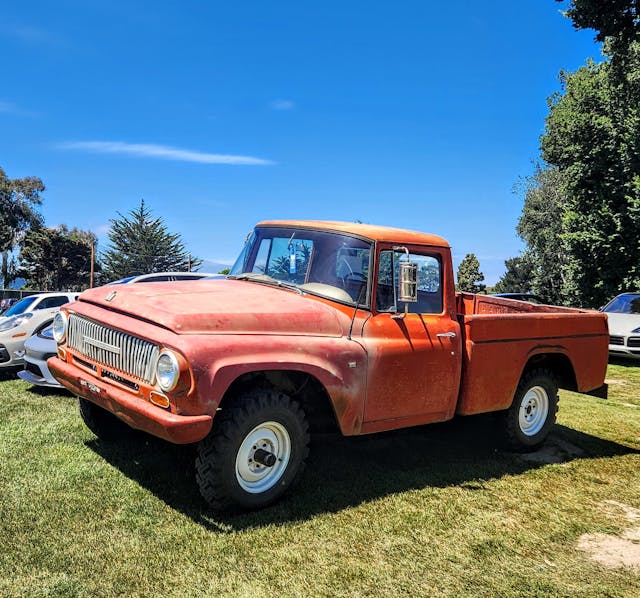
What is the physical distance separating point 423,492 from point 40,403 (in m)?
4.95

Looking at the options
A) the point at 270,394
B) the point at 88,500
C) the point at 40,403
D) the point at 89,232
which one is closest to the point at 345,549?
the point at 270,394

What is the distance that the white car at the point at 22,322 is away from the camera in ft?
29.9

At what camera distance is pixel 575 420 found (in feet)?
25.9

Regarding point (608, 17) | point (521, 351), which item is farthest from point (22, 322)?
point (608, 17)

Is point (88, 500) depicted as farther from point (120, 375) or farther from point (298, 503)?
point (298, 503)

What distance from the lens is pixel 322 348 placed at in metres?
4.36

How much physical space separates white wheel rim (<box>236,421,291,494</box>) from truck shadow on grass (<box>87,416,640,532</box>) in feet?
0.66

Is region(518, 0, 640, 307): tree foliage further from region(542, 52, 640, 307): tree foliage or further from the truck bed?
the truck bed

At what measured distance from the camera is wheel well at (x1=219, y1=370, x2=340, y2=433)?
13.7 ft

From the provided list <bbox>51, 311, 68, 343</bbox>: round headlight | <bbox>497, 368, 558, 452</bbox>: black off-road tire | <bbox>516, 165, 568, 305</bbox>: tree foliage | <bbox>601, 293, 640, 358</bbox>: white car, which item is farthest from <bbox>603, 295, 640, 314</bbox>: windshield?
<bbox>516, 165, 568, 305</bbox>: tree foliage

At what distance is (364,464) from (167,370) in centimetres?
241

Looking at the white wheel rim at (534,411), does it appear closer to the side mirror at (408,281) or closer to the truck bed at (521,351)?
the truck bed at (521,351)

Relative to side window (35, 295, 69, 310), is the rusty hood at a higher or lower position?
higher

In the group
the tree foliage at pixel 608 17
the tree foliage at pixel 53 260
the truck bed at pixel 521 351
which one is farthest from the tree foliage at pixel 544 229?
the tree foliage at pixel 53 260
